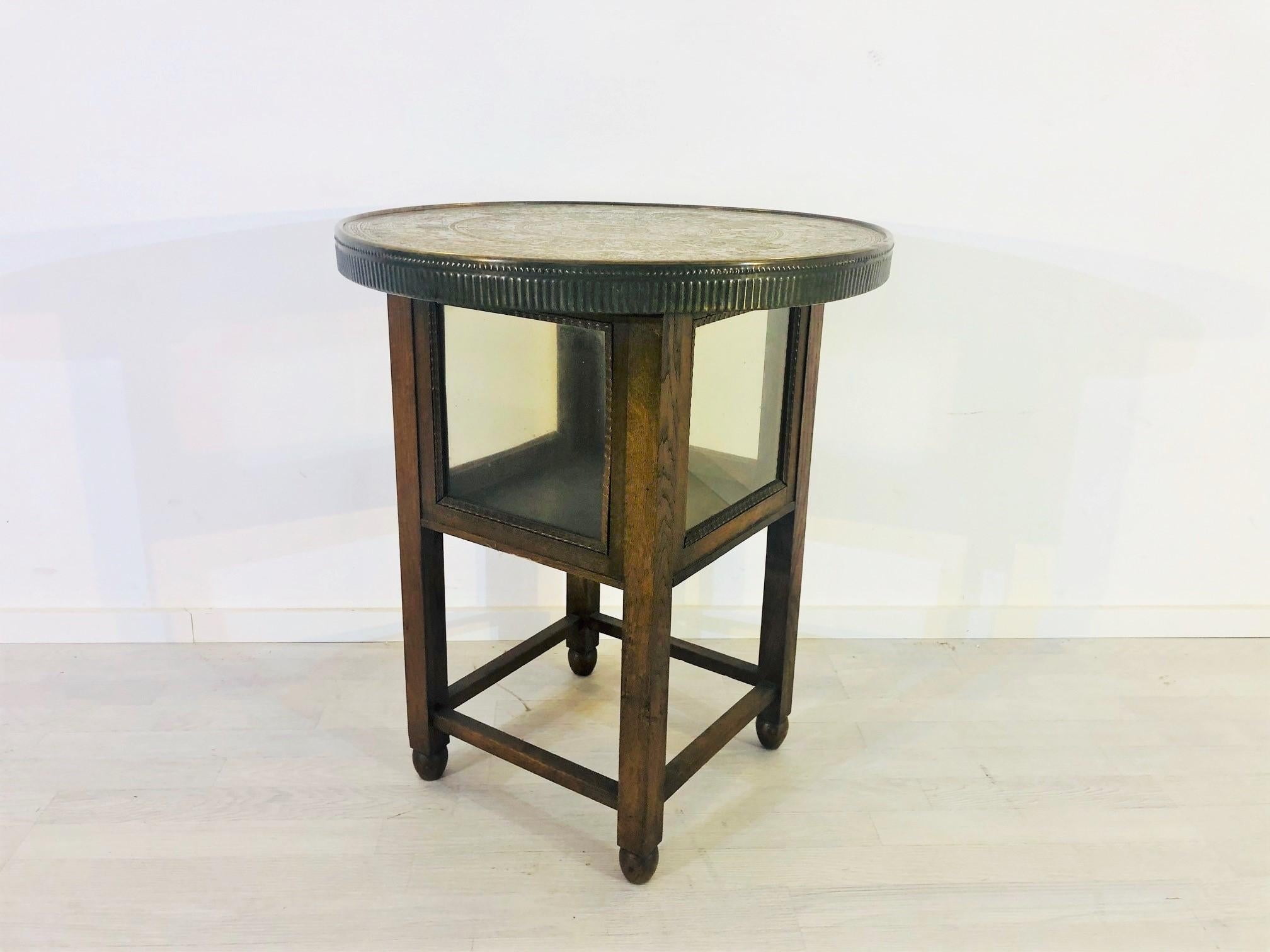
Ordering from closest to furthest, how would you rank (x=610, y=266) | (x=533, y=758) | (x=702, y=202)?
(x=610, y=266), (x=533, y=758), (x=702, y=202)

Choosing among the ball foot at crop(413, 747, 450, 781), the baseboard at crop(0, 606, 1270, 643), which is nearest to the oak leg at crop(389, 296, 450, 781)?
the ball foot at crop(413, 747, 450, 781)

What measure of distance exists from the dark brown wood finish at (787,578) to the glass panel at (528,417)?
0.39 m

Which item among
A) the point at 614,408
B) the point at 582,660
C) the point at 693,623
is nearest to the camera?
the point at 614,408

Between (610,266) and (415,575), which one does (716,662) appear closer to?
(415,575)

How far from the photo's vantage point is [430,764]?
5.44ft

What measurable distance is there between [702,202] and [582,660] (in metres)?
0.93

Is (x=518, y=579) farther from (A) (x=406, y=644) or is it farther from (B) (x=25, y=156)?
(B) (x=25, y=156)

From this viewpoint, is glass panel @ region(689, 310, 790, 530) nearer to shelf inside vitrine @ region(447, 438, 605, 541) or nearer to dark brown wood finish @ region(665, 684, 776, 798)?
shelf inside vitrine @ region(447, 438, 605, 541)

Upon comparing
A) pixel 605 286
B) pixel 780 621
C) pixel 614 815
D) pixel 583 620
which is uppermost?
pixel 605 286

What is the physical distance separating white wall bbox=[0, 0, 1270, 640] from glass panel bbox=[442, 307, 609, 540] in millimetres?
608

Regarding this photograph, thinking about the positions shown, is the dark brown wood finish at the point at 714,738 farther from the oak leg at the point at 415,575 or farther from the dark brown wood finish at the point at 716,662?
the oak leg at the point at 415,575

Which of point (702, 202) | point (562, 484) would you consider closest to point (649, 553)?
point (562, 484)

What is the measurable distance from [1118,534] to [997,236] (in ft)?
2.41

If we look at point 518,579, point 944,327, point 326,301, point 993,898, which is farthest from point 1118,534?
point 326,301
